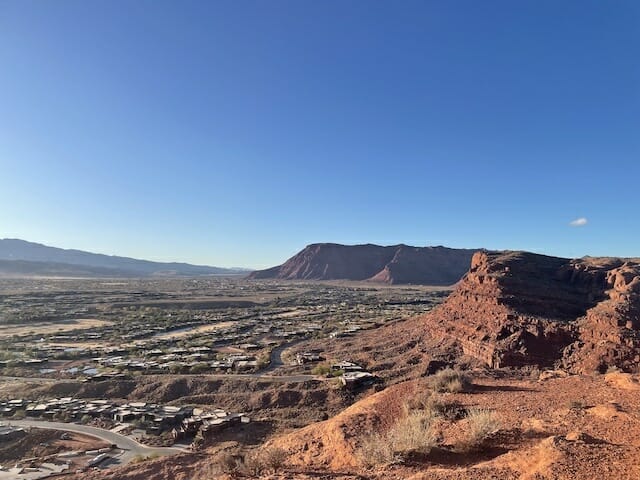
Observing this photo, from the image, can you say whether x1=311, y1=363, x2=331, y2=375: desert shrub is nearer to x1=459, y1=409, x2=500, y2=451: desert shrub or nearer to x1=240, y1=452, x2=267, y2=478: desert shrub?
x1=459, y1=409, x2=500, y2=451: desert shrub

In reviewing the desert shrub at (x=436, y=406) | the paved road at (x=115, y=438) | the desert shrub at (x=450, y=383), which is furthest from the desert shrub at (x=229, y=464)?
the desert shrub at (x=450, y=383)

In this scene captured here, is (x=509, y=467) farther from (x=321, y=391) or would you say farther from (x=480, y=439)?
(x=321, y=391)

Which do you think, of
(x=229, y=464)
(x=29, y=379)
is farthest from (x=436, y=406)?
(x=29, y=379)

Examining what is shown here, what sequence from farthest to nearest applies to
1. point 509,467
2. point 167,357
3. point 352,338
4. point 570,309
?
1. point 352,338
2. point 167,357
3. point 570,309
4. point 509,467

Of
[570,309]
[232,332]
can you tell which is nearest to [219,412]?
[570,309]

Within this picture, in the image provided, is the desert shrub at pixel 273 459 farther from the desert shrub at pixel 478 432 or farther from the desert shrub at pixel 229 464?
the desert shrub at pixel 478 432

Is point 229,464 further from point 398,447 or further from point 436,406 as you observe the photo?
point 436,406

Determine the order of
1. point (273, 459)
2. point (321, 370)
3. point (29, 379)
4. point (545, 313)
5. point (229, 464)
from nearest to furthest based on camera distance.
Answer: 1. point (273, 459)
2. point (229, 464)
3. point (321, 370)
4. point (545, 313)
5. point (29, 379)
